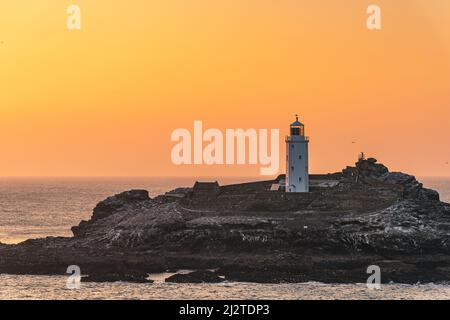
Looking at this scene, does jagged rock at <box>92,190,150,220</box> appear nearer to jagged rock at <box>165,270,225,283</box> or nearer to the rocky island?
the rocky island

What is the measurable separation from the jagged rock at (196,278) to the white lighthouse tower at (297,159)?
81.9 feet

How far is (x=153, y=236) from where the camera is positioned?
81875mm

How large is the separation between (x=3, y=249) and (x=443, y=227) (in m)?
38.1

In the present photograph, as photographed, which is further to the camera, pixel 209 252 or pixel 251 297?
pixel 209 252

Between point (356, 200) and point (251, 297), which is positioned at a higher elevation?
point (356, 200)

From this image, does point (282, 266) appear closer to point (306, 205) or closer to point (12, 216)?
point (306, 205)

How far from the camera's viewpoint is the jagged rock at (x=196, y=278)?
7006cm

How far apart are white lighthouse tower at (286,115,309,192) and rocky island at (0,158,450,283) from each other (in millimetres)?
2378

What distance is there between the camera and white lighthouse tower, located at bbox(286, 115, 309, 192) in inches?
3669
